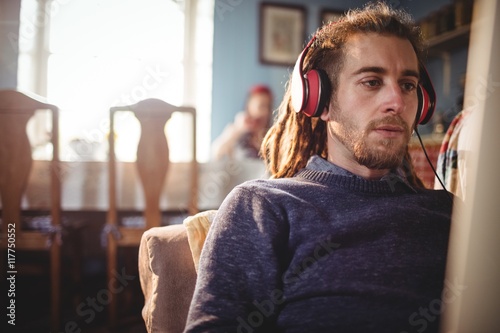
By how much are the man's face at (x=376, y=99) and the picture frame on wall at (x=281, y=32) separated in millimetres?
3058

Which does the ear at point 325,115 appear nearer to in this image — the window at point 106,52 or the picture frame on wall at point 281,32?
the window at point 106,52

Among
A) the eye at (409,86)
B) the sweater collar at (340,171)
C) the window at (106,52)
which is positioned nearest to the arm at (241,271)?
the sweater collar at (340,171)

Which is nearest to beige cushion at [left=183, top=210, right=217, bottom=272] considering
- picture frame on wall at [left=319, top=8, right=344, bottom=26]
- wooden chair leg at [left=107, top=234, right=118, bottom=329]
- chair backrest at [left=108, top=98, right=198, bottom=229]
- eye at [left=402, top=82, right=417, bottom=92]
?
eye at [left=402, top=82, right=417, bottom=92]

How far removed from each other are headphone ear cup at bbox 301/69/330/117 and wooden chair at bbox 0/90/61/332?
124 centimetres

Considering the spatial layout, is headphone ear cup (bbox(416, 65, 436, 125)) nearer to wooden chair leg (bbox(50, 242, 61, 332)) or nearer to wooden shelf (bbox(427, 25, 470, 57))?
wooden chair leg (bbox(50, 242, 61, 332))

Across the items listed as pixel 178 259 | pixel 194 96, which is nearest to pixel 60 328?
pixel 178 259

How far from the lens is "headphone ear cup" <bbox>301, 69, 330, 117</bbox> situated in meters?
0.89

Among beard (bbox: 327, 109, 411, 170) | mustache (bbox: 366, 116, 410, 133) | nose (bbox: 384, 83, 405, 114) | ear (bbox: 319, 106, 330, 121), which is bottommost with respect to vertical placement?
beard (bbox: 327, 109, 411, 170)

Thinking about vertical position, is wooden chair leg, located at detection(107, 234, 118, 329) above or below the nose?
below

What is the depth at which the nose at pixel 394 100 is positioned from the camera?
825 millimetres

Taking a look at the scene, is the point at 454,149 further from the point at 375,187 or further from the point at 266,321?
the point at 266,321

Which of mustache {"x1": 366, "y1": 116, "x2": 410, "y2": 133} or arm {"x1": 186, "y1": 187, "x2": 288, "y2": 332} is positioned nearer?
arm {"x1": 186, "y1": 187, "x2": 288, "y2": 332}

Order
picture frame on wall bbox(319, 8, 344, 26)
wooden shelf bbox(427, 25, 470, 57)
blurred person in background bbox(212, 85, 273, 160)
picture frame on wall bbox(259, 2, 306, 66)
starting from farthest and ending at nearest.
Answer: picture frame on wall bbox(319, 8, 344, 26), picture frame on wall bbox(259, 2, 306, 66), blurred person in background bbox(212, 85, 273, 160), wooden shelf bbox(427, 25, 470, 57)

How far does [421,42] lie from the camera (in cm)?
104
